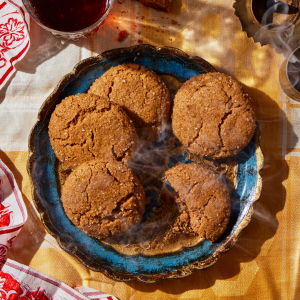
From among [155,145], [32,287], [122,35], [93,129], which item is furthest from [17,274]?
[122,35]

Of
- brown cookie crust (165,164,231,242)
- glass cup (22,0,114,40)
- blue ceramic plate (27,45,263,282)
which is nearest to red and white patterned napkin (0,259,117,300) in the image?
blue ceramic plate (27,45,263,282)

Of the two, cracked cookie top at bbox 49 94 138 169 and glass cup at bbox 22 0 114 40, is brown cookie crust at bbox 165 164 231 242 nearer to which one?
cracked cookie top at bbox 49 94 138 169

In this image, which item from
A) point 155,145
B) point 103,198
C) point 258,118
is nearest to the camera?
point 103,198

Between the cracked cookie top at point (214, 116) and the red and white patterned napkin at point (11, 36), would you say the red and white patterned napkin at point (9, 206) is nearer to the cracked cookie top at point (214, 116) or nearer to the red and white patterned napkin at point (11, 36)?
the red and white patterned napkin at point (11, 36)

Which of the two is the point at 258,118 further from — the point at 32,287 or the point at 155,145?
the point at 32,287

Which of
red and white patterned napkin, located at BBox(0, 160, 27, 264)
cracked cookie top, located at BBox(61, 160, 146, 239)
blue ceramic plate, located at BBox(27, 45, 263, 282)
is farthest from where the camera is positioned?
red and white patterned napkin, located at BBox(0, 160, 27, 264)

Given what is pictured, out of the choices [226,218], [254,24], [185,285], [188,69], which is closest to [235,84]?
[188,69]
